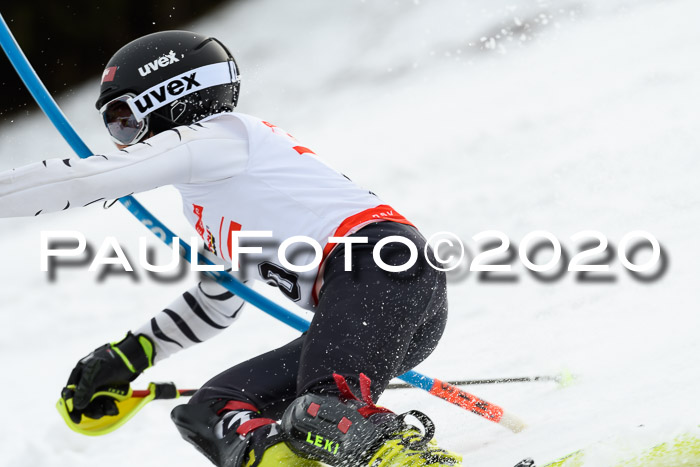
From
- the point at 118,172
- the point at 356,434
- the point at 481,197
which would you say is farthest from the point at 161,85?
the point at 481,197

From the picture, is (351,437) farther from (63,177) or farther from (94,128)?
(94,128)

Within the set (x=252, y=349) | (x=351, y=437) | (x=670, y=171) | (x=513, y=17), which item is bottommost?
(x=252, y=349)

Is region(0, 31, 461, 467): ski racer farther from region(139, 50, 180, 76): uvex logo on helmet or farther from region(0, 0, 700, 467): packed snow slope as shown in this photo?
region(0, 0, 700, 467): packed snow slope

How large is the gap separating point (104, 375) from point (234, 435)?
0.54 metres

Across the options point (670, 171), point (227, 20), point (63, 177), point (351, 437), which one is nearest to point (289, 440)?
point (351, 437)

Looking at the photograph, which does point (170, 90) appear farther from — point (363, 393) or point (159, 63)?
point (363, 393)

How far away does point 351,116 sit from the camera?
19.6 feet

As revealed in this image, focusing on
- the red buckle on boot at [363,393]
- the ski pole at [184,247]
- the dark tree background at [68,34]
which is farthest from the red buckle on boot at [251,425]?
the dark tree background at [68,34]

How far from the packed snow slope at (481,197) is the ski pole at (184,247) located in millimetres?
110

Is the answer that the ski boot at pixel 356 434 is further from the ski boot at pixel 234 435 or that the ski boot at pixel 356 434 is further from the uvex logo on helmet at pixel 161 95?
the uvex logo on helmet at pixel 161 95

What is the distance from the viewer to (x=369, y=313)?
1.68 meters

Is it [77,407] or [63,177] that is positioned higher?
[63,177]

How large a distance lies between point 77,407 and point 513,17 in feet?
19.2

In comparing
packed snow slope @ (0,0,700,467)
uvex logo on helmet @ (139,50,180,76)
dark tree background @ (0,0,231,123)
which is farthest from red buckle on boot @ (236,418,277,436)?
dark tree background @ (0,0,231,123)
